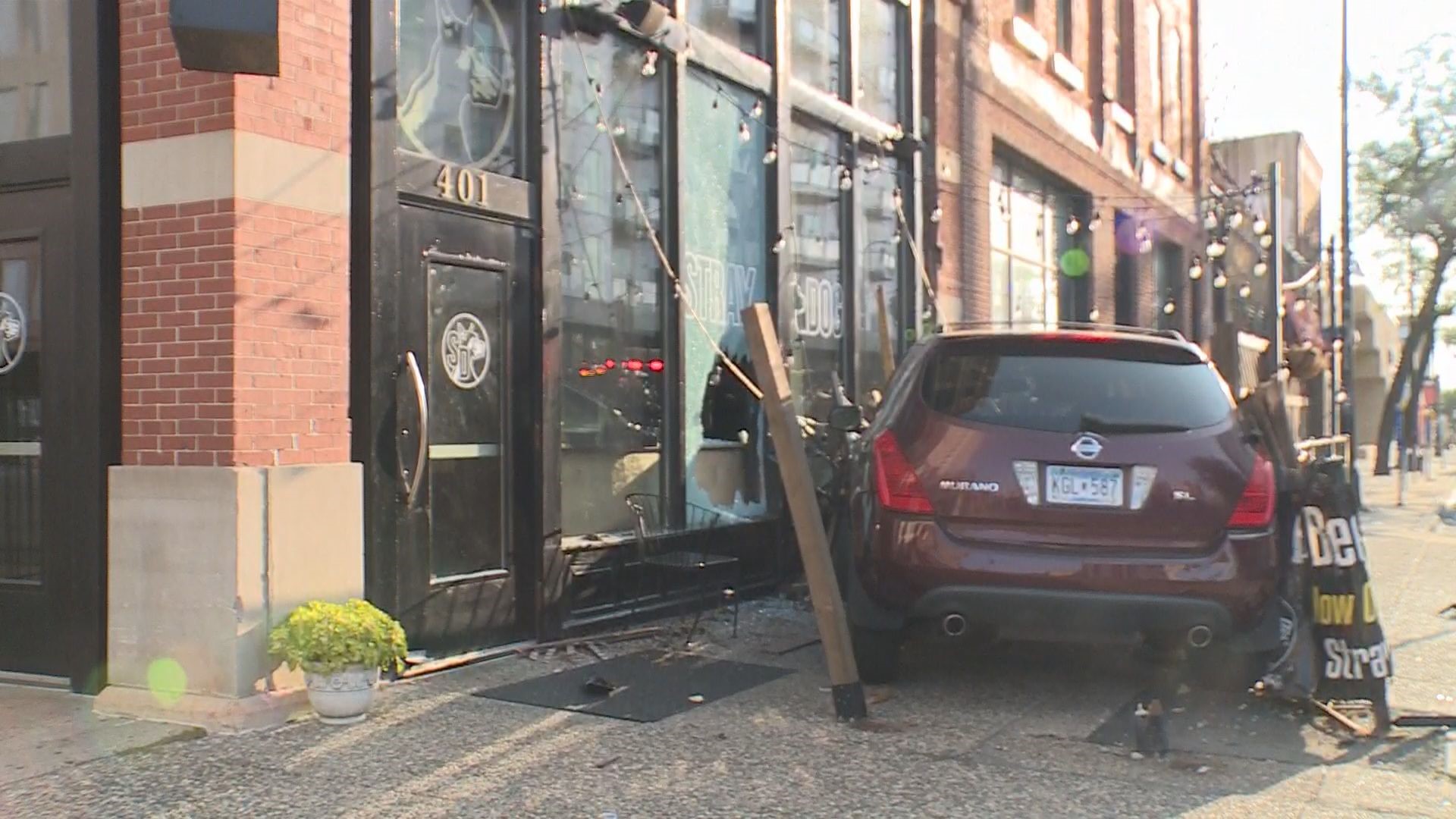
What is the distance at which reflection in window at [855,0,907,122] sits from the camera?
11477 millimetres

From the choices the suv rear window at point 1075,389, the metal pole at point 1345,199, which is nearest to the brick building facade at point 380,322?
the suv rear window at point 1075,389

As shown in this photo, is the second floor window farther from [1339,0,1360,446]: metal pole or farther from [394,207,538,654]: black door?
[394,207,538,654]: black door

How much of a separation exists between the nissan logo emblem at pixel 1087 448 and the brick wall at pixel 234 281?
10.8 feet

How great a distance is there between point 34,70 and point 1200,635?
5.93 m

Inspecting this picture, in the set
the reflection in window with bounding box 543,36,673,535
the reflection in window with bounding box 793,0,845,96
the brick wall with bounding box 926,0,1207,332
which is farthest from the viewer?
the brick wall with bounding box 926,0,1207,332

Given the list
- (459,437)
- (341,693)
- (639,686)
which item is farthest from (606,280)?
(341,693)

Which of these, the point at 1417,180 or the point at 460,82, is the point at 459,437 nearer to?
the point at 460,82

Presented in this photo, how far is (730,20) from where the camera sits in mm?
9484

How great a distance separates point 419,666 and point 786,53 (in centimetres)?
595

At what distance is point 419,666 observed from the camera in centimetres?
625

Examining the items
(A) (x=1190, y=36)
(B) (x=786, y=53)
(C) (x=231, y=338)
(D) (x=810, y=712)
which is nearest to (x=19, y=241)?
(C) (x=231, y=338)

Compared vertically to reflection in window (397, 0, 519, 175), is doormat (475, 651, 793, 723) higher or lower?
lower

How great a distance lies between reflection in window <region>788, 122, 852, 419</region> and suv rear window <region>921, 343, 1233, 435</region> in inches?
162

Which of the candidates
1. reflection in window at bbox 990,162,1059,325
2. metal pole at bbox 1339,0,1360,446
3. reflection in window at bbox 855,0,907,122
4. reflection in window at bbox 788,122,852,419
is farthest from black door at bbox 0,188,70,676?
metal pole at bbox 1339,0,1360,446
